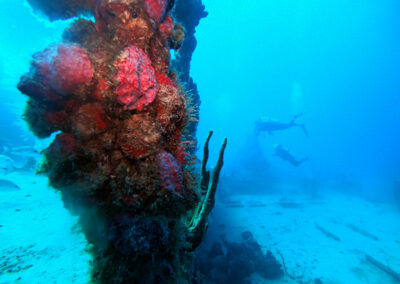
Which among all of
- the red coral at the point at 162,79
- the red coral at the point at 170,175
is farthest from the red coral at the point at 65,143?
the red coral at the point at 162,79

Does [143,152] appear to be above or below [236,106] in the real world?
below

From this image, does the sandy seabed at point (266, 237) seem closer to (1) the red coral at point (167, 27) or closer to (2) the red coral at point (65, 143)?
(2) the red coral at point (65, 143)

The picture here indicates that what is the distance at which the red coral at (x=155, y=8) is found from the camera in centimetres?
212

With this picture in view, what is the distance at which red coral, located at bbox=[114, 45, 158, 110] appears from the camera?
1.77 metres

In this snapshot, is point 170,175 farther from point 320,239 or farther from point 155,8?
point 320,239

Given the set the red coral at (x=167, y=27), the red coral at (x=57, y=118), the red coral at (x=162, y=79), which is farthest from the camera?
the red coral at (x=167, y=27)

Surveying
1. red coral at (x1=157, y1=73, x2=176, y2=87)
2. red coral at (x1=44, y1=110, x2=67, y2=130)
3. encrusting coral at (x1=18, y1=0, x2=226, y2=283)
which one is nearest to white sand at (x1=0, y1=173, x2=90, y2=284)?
red coral at (x1=44, y1=110, x2=67, y2=130)

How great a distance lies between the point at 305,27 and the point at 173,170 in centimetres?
13349

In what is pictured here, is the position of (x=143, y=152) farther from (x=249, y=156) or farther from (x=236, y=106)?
(x=236, y=106)

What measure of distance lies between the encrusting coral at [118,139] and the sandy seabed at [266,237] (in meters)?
0.91

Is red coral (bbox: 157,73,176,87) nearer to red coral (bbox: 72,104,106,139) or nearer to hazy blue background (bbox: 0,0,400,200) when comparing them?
red coral (bbox: 72,104,106,139)

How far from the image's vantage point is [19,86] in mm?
1804

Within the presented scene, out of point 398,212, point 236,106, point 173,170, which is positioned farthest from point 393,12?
point 173,170

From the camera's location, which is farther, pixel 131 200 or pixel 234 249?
pixel 234 249
